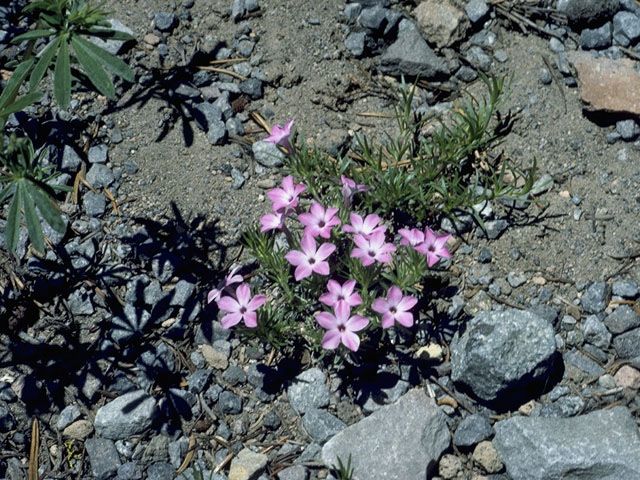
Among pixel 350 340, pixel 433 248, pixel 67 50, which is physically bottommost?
pixel 350 340

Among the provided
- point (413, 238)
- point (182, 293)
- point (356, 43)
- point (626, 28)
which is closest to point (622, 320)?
point (413, 238)

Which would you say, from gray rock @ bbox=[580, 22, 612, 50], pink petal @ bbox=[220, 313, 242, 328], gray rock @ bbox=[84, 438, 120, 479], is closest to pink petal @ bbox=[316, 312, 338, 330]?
pink petal @ bbox=[220, 313, 242, 328]

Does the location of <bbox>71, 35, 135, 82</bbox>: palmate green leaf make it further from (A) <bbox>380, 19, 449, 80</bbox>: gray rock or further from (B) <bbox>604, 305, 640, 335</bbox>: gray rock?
(B) <bbox>604, 305, 640, 335</bbox>: gray rock

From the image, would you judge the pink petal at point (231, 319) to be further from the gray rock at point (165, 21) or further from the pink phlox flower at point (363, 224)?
the gray rock at point (165, 21)

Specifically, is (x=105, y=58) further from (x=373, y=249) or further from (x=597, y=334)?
(x=597, y=334)

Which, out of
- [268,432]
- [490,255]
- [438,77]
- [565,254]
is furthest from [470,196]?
[268,432]

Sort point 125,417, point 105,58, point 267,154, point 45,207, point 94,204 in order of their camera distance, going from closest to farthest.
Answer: point 45,207
point 105,58
point 125,417
point 94,204
point 267,154
